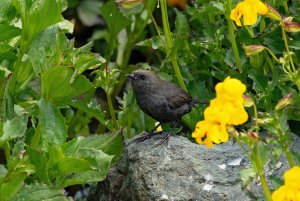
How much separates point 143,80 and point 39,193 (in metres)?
1.19

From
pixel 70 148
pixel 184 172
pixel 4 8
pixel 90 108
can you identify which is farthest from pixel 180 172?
pixel 4 8

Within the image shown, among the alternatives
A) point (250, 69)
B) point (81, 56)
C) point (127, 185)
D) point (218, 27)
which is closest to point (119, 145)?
point (127, 185)

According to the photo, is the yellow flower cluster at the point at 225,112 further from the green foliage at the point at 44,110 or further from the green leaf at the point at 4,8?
the green leaf at the point at 4,8

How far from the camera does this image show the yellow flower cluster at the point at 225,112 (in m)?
2.73

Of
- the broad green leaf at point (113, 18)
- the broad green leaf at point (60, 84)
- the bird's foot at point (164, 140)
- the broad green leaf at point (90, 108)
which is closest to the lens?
the broad green leaf at point (60, 84)

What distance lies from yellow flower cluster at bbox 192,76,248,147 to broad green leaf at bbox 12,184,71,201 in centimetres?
90

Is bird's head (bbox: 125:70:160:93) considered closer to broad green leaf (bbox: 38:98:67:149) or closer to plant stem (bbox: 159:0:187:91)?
plant stem (bbox: 159:0:187:91)

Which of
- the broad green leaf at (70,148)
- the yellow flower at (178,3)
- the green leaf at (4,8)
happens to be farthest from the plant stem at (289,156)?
the yellow flower at (178,3)

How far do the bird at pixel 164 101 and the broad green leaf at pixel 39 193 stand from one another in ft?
2.50

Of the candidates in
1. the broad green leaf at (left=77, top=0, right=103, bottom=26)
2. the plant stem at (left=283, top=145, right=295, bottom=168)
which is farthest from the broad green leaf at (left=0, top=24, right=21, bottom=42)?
the broad green leaf at (left=77, top=0, right=103, bottom=26)

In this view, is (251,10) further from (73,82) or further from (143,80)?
(143,80)

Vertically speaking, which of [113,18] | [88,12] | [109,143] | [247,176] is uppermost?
[247,176]

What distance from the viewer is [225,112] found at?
8.96ft

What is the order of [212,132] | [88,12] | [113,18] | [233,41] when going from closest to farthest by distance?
1. [212,132]
2. [233,41]
3. [113,18]
4. [88,12]
